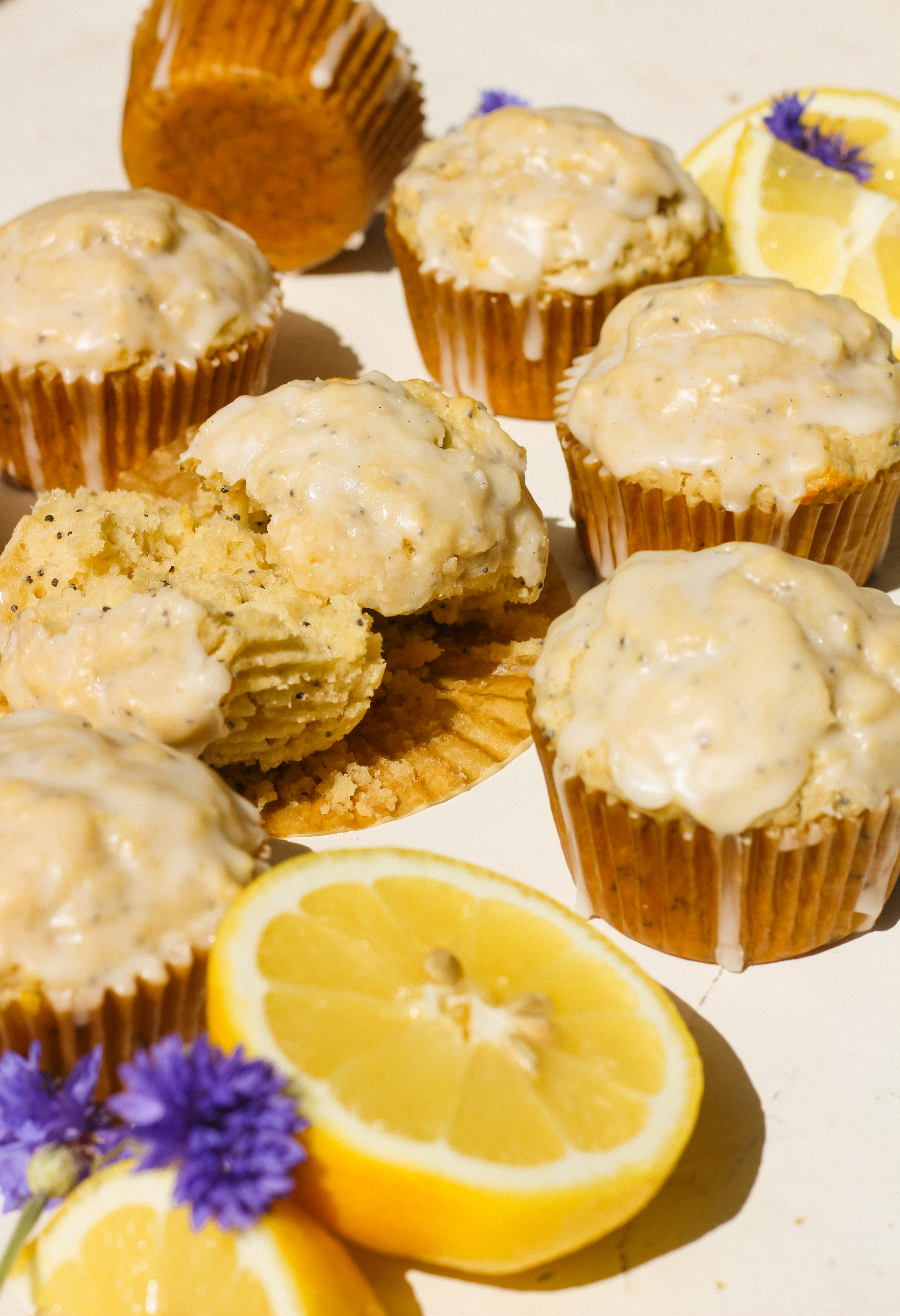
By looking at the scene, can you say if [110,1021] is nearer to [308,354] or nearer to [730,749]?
[730,749]

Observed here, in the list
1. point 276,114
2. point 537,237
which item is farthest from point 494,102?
point 537,237

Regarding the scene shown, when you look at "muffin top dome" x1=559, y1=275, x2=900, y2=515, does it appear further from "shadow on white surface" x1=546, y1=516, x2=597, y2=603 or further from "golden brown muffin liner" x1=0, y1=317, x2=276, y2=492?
"golden brown muffin liner" x1=0, y1=317, x2=276, y2=492

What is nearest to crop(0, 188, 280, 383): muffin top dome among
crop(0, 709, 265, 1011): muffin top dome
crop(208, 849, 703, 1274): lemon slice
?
crop(0, 709, 265, 1011): muffin top dome

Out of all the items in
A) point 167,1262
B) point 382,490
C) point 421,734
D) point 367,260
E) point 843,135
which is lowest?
point 421,734

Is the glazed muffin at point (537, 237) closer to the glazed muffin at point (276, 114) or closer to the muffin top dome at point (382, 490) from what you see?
the glazed muffin at point (276, 114)

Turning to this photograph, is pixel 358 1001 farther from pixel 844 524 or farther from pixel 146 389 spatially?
pixel 146 389

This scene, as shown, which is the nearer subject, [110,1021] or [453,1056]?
[453,1056]


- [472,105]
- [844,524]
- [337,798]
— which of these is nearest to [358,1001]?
[337,798]
